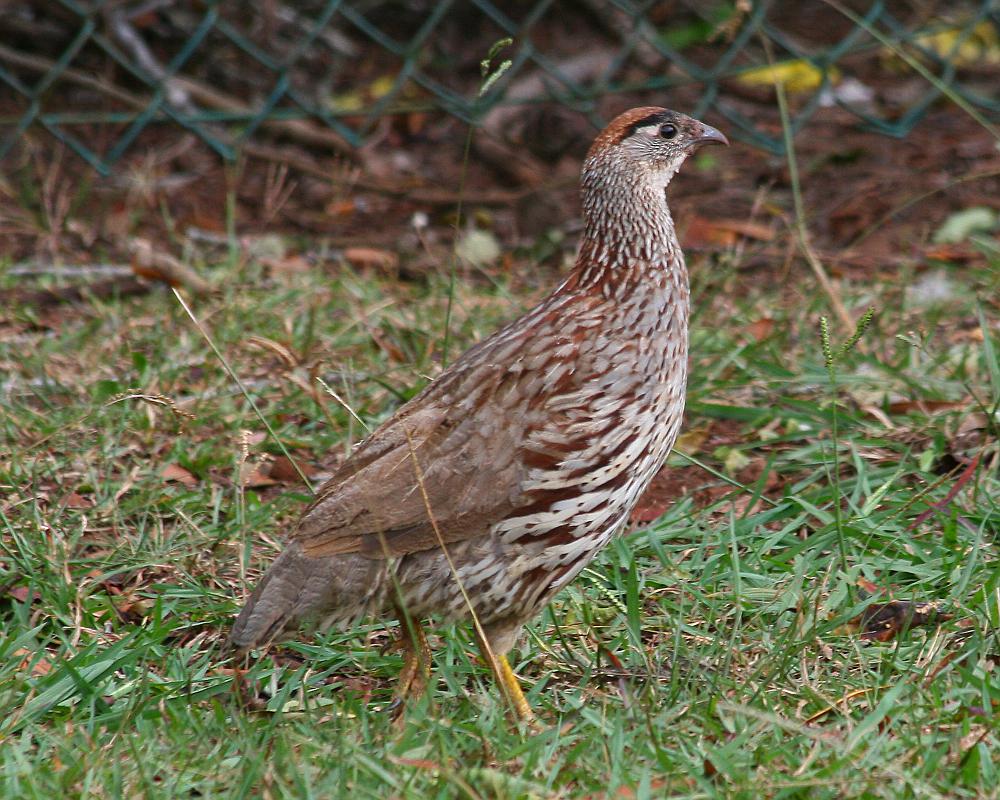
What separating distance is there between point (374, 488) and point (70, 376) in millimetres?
2105

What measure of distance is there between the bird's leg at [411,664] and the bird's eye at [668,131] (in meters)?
1.61

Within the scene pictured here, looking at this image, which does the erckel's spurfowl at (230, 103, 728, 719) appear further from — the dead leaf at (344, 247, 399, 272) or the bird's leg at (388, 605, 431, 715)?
the dead leaf at (344, 247, 399, 272)

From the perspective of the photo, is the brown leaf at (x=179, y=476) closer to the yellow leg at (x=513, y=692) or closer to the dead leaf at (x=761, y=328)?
the yellow leg at (x=513, y=692)

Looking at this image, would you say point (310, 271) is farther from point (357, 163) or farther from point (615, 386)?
point (615, 386)

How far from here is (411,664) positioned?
12.3ft

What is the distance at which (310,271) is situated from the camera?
21.3 ft

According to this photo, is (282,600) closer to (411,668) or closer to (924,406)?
(411,668)

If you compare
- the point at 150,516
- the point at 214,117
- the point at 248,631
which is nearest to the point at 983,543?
the point at 248,631

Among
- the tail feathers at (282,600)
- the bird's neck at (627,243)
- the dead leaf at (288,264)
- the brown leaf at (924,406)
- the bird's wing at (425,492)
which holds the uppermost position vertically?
the bird's neck at (627,243)

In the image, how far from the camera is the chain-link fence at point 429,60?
7.83 meters

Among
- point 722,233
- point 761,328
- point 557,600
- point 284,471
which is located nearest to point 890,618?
point 557,600

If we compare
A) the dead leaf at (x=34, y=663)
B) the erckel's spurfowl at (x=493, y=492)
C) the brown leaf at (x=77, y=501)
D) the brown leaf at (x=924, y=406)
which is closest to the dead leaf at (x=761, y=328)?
the brown leaf at (x=924, y=406)

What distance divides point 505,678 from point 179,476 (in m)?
1.60

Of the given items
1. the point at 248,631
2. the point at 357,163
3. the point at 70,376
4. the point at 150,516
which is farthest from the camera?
the point at 357,163
